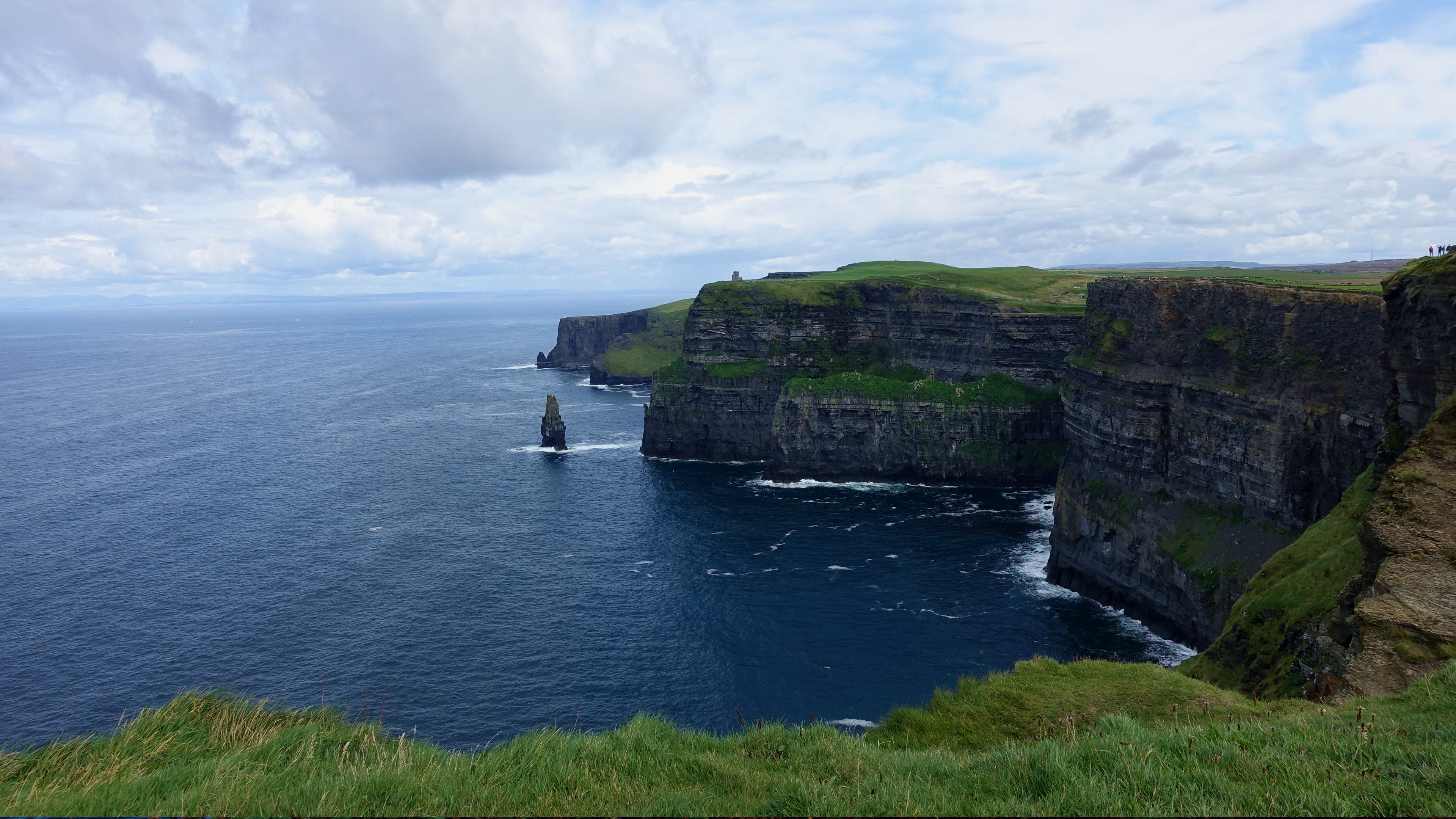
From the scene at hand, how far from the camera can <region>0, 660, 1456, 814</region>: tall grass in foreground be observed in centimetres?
1291

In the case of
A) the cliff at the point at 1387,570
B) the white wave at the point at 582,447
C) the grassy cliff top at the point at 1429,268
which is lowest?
the white wave at the point at 582,447

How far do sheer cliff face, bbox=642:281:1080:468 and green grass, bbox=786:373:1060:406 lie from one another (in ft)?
13.5

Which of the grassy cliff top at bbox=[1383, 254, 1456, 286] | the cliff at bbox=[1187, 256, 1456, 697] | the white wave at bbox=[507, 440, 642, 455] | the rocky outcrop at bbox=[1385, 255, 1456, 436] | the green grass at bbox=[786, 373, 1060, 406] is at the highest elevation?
the grassy cliff top at bbox=[1383, 254, 1456, 286]

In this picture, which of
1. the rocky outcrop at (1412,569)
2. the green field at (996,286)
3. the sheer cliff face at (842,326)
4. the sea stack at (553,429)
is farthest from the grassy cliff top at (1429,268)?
the sea stack at (553,429)

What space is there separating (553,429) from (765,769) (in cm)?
11374

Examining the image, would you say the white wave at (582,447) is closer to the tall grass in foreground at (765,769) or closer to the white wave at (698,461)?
the white wave at (698,461)

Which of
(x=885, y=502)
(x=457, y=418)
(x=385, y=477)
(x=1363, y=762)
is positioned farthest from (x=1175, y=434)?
(x=457, y=418)

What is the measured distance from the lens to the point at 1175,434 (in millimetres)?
64875

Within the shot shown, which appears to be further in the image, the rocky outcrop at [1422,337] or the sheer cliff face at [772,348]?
the sheer cliff face at [772,348]

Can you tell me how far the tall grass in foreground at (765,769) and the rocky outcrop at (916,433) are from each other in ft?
290

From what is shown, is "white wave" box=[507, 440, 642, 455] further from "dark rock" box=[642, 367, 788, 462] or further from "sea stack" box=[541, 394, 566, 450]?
"dark rock" box=[642, 367, 788, 462]

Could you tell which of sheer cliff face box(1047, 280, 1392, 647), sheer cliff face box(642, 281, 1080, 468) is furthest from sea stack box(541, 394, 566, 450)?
sheer cliff face box(1047, 280, 1392, 647)

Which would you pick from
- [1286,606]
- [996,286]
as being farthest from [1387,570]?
[996,286]

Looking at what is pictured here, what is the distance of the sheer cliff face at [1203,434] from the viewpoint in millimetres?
52906
